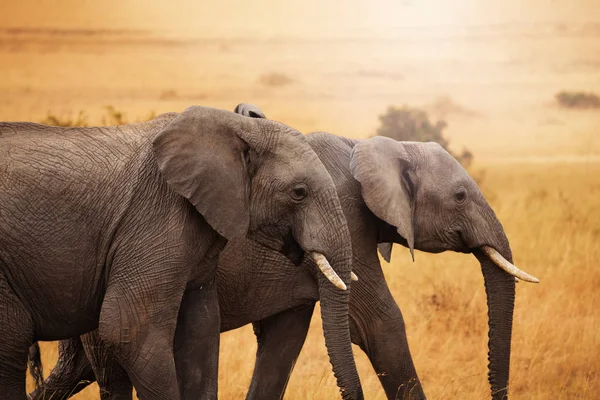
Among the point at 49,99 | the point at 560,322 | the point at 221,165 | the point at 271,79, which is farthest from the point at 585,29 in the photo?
the point at 221,165

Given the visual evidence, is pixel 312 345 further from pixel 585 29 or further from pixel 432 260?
pixel 585 29

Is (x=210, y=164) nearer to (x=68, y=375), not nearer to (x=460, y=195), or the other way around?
(x=460, y=195)

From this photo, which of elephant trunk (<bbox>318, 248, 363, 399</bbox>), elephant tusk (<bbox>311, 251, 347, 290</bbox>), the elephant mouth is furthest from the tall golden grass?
elephant tusk (<bbox>311, 251, 347, 290</bbox>)

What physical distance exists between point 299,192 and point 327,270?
1.26 ft

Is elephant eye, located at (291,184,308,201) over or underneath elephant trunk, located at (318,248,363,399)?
over

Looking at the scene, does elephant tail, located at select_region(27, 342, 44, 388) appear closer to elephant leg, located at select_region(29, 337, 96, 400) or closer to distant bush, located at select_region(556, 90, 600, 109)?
elephant leg, located at select_region(29, 337, 96, 400)

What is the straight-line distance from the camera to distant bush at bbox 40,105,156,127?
14875 millimetres

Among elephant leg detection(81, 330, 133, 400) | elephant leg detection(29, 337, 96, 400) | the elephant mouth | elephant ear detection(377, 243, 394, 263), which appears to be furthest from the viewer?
elephant ear detection(377, 243, 394, 263)

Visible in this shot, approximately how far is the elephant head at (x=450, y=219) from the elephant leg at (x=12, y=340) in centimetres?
221

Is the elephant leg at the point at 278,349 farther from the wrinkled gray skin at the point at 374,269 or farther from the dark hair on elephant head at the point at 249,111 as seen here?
the dark hair on elephant head at the point at 249,111

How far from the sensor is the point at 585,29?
22391mm

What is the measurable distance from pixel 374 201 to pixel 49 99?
12.8 meters

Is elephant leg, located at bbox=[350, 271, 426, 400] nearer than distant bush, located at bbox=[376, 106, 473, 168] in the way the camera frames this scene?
Yes

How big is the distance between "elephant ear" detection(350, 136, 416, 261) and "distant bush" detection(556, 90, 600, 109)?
1494 cm
